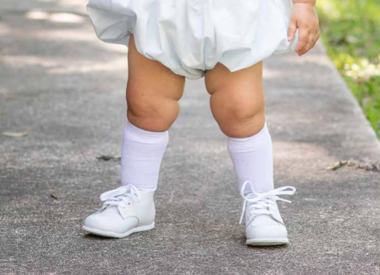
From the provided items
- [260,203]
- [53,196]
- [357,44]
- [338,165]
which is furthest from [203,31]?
[357,44]

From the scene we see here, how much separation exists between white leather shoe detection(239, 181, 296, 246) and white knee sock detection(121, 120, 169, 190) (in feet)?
0.92

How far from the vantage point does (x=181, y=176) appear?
3227 millimetres

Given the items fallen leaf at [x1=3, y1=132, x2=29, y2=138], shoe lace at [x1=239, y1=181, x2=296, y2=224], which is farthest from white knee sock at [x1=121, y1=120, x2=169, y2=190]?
fallen leaf at [x1=3, y1=132, x2=29, y2=138]

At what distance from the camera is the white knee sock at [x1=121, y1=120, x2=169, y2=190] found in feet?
8.50

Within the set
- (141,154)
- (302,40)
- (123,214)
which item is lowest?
(123,214)

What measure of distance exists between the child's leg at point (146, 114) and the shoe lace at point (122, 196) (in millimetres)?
23

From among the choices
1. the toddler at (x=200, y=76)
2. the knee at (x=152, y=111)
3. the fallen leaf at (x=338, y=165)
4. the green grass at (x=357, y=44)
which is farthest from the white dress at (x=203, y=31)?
the green grass at (x=357, y=44)

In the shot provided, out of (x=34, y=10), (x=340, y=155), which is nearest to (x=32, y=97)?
(x=340, y=155)

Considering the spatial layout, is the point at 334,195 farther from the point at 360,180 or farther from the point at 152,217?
the point at 152,217

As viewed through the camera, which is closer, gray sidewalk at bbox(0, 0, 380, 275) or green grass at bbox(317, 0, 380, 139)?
gray sidewalk at bbox(0, 0, 380, 275)

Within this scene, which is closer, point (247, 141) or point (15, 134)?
point (247, 141)

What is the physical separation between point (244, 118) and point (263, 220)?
0.31 meters

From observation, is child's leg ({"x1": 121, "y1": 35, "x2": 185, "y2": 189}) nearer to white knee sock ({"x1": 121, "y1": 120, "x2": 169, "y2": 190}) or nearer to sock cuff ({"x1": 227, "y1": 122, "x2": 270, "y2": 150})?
white knee sock ({"x1": 121, "y1": 120, "x2": 169, "y2": 190})

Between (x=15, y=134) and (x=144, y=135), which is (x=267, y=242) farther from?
(x=15, y=134)
